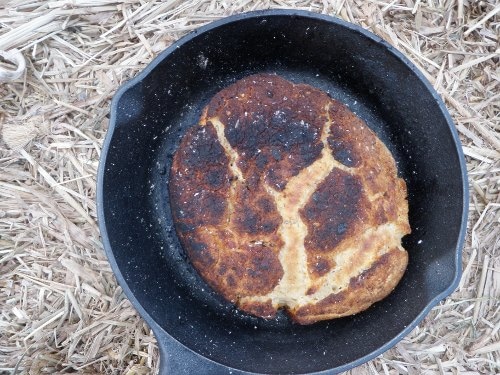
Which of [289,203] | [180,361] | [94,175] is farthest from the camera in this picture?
[94,175]

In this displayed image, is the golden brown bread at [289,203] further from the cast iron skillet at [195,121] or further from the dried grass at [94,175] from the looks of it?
the dried grass at [94,175]

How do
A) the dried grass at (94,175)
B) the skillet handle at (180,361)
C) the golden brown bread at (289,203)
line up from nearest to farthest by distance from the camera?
the skillet handle at (180,361), the golden brown bread at (289,203), the dried grass at (94,175)

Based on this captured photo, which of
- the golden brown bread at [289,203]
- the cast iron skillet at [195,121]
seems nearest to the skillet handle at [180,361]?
the cast iron skillet at [195,121]

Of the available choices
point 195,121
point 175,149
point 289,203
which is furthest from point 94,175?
point 289,203

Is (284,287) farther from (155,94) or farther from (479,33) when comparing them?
(479,33)

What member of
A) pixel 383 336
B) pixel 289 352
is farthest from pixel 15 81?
pixel 383 336

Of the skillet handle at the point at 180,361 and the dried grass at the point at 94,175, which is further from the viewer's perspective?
the dried grass at the point at 94,175

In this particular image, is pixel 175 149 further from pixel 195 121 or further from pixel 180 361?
pixel 180 361
